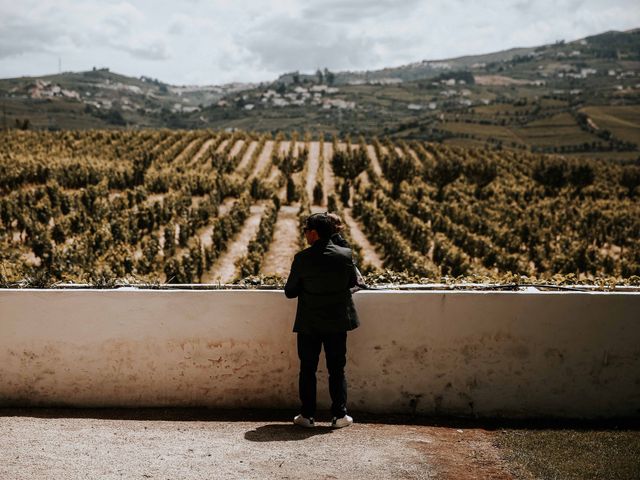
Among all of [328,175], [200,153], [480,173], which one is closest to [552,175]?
[480,173]

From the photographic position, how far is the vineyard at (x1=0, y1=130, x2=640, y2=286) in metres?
17.0

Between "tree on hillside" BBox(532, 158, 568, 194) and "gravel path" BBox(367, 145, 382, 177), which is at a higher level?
"gravel path" BBox(367, 145, 382, 177)

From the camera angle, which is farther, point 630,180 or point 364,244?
point 630,180

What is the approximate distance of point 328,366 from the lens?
483 centimetres

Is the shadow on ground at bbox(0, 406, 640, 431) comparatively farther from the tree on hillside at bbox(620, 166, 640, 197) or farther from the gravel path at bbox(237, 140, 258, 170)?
the tree on hillside at bbox(620, 166, 640, 197)

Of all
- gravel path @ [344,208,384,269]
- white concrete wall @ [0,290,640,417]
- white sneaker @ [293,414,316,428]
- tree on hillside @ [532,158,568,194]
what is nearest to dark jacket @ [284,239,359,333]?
white concrete wall @ [0,290,640,417]

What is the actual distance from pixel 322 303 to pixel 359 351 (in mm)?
805

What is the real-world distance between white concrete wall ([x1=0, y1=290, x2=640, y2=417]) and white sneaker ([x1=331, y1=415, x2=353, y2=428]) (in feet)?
1.18

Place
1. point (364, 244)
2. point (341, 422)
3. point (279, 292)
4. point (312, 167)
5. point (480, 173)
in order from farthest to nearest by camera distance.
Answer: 1. point (312, 167)
2. point (480, 173)
3. point (364, 244)
4. point (279, 292)
5. point (341, 422)

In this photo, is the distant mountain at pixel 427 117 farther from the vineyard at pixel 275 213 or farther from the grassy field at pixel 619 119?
the vineyard at pixel 275 213

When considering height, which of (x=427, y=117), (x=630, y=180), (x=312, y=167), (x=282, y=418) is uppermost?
(x=427, y=117)

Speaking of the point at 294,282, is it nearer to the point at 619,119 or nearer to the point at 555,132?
the point at 555,132

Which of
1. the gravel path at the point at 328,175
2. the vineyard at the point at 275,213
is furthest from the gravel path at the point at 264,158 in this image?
the gravel path at the point at 328,175

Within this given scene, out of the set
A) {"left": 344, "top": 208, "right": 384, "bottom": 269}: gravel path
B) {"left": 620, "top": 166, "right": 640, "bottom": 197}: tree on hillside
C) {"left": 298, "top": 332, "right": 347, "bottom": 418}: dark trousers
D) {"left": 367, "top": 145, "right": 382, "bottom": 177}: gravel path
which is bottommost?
{"left": 344, "top": 208, "right": 384, "bottom": 269}: gravel path
